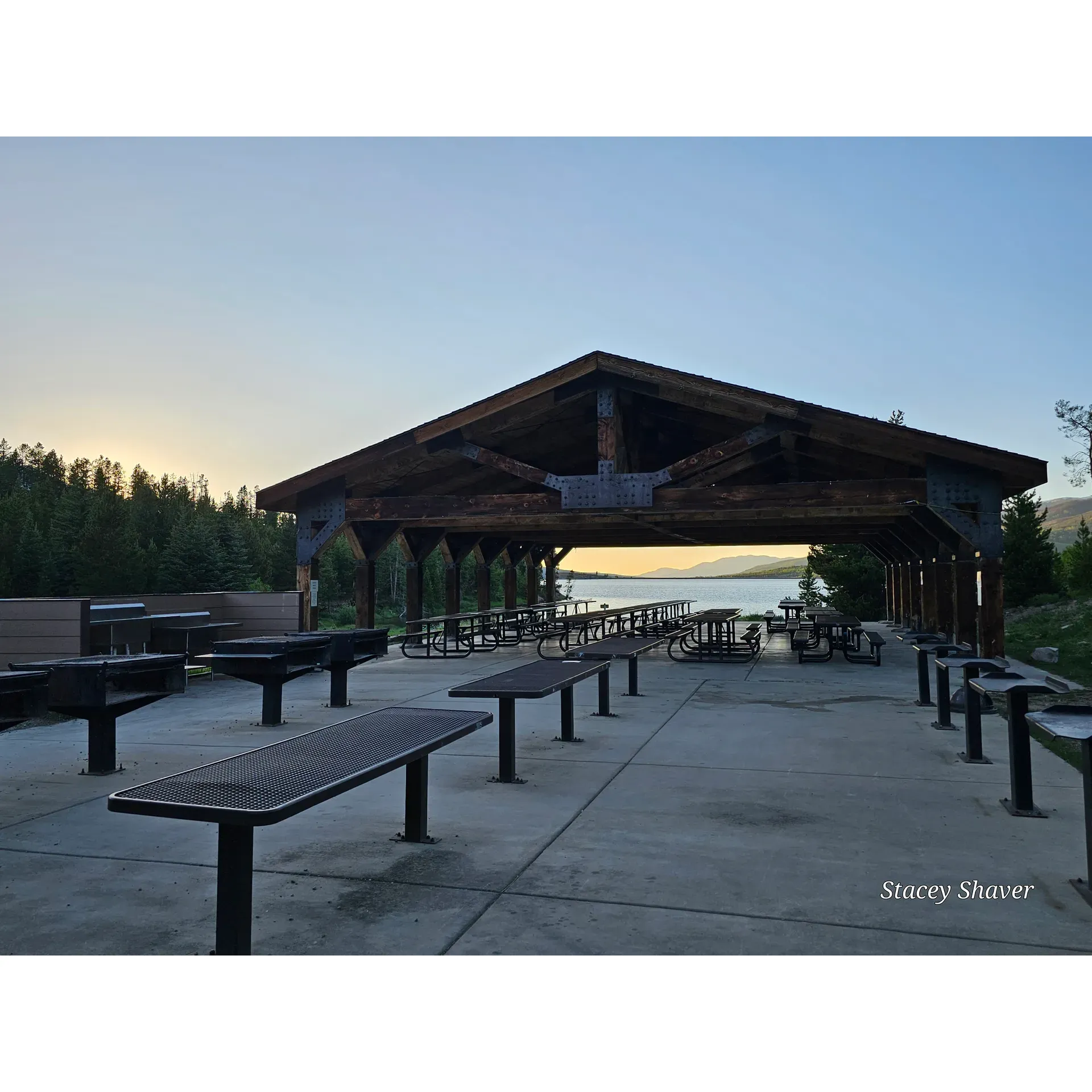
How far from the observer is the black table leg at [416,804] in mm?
4023

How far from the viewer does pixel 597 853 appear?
12.6 ft

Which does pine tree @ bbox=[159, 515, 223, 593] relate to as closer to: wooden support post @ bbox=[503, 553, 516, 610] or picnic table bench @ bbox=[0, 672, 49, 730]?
wooden support post @ bbox=[503, 553, 516, 610]

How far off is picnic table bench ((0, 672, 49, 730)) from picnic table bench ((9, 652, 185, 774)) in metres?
0.30

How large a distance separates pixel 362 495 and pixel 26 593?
5473 centimetres

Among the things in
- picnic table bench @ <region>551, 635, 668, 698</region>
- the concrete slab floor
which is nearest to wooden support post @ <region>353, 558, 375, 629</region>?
picnic table bench @ <region>551, 635, 668, 698</region>

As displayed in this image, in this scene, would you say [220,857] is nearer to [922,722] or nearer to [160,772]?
[160,772]

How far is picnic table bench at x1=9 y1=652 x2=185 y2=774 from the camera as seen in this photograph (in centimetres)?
538

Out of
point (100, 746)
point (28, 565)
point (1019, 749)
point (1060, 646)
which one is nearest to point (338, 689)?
point (100, 746)

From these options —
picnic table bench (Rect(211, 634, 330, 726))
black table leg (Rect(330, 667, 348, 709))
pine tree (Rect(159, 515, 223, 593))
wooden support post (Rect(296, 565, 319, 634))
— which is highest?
pine tree (Rect(159, 515, 223, 593))

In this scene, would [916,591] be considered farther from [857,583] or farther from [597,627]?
[857,583]

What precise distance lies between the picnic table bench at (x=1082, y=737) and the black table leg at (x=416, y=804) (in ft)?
8.81

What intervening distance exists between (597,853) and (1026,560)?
3141 cm

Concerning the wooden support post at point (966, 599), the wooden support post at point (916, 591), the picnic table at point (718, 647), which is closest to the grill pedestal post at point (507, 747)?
the picnic table at point (718, 647)

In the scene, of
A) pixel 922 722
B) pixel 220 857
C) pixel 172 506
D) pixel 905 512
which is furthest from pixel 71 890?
pixel 172 506
